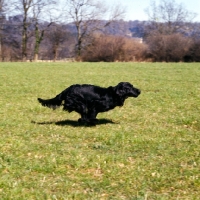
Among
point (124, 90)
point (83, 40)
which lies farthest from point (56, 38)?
point (124, 90)

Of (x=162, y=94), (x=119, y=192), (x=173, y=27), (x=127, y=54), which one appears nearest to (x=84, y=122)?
(x=119, y=192)

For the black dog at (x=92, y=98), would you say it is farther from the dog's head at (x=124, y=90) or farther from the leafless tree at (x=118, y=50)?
the leafless tree at (x=118, y=50)

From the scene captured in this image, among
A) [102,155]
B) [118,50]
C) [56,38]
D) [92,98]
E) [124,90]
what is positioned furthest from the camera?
[56,38]

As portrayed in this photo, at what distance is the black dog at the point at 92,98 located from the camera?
8.70 meters

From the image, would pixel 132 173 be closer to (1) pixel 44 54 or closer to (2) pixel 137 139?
(2) pixel 137 139

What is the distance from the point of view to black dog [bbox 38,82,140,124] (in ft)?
28.6

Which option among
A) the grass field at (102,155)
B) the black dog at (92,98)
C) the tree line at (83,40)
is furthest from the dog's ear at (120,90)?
the tree line at (83,40)

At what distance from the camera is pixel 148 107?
12156 mm

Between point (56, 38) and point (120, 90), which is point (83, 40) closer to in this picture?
point (56, 38)

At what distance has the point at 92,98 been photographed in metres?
8.72

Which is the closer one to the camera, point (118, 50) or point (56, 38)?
point (118, 50)

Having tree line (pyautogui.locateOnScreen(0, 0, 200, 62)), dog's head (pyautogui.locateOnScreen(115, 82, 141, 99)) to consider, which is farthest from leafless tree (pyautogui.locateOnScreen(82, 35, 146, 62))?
dog's head (pyautogui.locateOnScreen(115, 82, 141, 99))

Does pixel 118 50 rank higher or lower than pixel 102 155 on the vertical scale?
higher

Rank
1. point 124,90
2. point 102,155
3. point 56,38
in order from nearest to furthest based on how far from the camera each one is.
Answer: point 102,155, point 124,90, point 56,38
